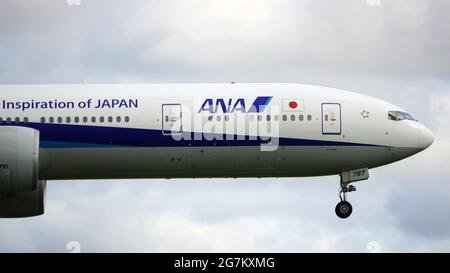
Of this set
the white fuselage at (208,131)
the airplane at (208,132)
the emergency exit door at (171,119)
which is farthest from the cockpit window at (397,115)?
the emergency exit door at (171,119)

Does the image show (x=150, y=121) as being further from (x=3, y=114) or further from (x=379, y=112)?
(x=379, y=112)

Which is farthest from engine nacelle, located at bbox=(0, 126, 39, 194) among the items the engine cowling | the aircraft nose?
the aircraft nose

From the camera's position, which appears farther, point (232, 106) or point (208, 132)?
point (232, 106)

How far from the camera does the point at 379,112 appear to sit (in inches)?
1884

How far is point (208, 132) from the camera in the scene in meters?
46.7

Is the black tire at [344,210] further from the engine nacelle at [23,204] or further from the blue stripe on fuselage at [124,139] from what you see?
the engine nacelle at [23,204]

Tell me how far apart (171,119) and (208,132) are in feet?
5.54

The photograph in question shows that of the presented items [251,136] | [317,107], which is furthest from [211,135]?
[317,107]

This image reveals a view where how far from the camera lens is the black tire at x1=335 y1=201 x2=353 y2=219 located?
158 feet

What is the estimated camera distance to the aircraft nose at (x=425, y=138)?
47.9m

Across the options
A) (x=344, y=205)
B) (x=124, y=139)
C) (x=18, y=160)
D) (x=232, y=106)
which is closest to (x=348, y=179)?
(x=344, y=205)

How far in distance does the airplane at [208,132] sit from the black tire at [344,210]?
0.04 m

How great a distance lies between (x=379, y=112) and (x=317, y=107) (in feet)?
9.03

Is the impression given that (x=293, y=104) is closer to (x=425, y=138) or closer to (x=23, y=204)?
(x=425, y=138)
